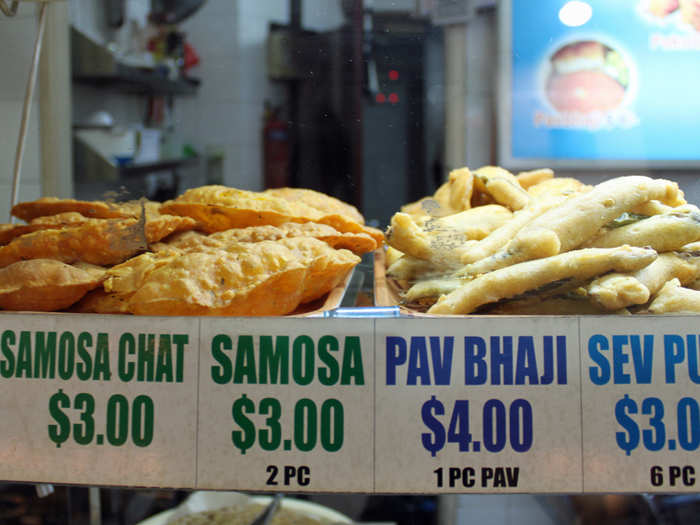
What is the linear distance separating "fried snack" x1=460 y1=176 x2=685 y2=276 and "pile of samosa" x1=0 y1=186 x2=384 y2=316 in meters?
0.18

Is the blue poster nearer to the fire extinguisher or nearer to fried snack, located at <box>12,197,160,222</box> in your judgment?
the fire extinguisher

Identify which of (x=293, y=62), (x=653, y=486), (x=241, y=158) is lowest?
(x=653, y=486)

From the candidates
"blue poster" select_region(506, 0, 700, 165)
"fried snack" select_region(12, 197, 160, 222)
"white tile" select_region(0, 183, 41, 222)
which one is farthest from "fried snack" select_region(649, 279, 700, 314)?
"white tile" select_region(0, 183, 41, 222)

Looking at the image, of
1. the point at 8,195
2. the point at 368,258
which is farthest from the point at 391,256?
the point at 8,195

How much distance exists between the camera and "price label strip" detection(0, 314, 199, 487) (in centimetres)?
68

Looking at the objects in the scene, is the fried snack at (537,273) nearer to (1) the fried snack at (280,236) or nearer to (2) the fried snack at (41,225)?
(1) the fried snack at (280,236)

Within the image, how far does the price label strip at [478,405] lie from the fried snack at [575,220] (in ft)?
0.30

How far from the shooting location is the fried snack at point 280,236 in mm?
787

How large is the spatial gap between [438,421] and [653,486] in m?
0.24

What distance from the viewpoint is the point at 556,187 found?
0.86m

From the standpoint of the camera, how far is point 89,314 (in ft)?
2.32

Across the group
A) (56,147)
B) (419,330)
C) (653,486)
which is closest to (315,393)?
(419,330)

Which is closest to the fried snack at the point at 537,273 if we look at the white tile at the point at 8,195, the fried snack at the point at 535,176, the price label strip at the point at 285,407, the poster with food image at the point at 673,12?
the price label strip at the point at 285,407

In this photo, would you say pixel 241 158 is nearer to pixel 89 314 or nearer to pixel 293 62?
pixel 293 62
